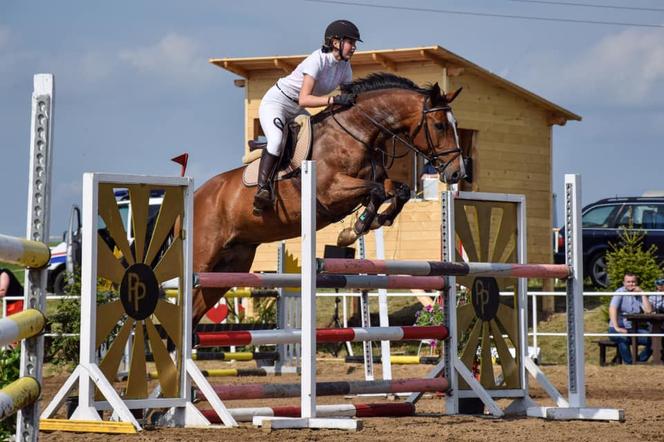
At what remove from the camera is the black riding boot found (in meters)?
6.88

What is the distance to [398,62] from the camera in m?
14.9

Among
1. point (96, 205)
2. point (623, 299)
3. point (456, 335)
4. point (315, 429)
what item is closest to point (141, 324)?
point (96, 205)

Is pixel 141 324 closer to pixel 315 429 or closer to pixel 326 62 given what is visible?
pixel 315 429

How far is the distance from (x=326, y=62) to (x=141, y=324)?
222cm

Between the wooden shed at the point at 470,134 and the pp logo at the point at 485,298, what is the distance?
7590mm

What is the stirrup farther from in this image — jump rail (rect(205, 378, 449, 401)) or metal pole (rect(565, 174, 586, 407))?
metal pole (rect(565, 174, 586, 407))

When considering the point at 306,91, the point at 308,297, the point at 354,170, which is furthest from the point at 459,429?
the point at 306,91

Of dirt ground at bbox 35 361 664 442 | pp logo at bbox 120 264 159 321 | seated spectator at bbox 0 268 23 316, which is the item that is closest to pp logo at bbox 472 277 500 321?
dirt ground at bbox 35 361 664 442

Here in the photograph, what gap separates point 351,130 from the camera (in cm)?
690

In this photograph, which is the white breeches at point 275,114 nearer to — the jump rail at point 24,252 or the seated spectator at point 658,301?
the jump rail at point 24,252

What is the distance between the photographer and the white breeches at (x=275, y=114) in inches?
272

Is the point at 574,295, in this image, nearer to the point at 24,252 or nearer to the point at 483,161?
the point at 24,252

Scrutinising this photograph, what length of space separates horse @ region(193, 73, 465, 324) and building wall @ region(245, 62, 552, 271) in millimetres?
7013

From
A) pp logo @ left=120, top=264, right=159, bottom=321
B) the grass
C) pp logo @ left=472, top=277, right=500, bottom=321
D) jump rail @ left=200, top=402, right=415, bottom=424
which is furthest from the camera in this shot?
the grass
